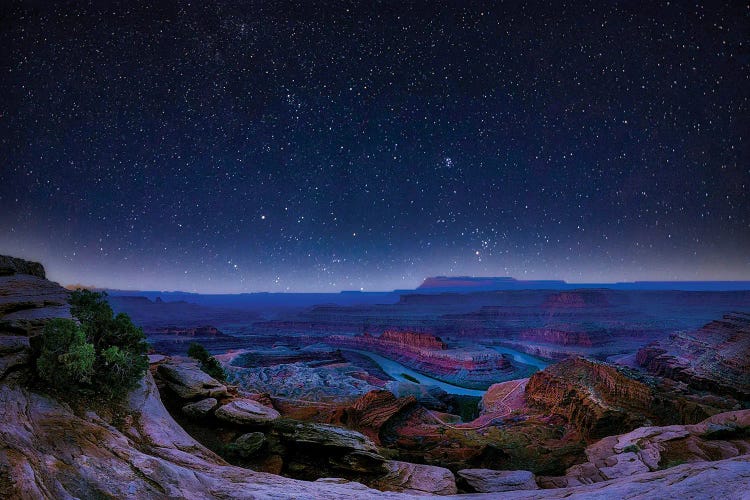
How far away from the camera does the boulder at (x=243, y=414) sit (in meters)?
14.3

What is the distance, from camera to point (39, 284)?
13.7 meters

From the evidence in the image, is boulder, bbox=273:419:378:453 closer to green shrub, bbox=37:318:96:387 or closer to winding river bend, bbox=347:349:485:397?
green shrub, bbox=37:318:96:387

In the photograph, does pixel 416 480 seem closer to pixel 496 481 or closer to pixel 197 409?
pixel 496 481

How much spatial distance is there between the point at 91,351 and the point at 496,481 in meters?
15.1

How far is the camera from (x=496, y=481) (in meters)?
12.9

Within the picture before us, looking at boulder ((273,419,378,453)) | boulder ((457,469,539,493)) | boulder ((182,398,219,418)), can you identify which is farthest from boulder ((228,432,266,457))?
boulder ((457,469,539,493))

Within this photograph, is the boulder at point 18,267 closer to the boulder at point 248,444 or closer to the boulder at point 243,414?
the boulder at point 243,414

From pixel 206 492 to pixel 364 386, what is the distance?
4509 cm

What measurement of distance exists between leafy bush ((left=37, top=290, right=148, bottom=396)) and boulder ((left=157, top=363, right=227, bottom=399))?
3022mm

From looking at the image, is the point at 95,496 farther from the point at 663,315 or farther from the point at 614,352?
the point at 663,315

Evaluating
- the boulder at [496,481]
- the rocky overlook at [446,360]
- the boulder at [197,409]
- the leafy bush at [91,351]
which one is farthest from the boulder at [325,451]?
the rocky overlook at [446,360]

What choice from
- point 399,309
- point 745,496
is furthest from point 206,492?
point 399,309

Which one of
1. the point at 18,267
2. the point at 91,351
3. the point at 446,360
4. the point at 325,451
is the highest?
the point at 18,267

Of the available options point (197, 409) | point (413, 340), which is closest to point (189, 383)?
point (197, 409)
